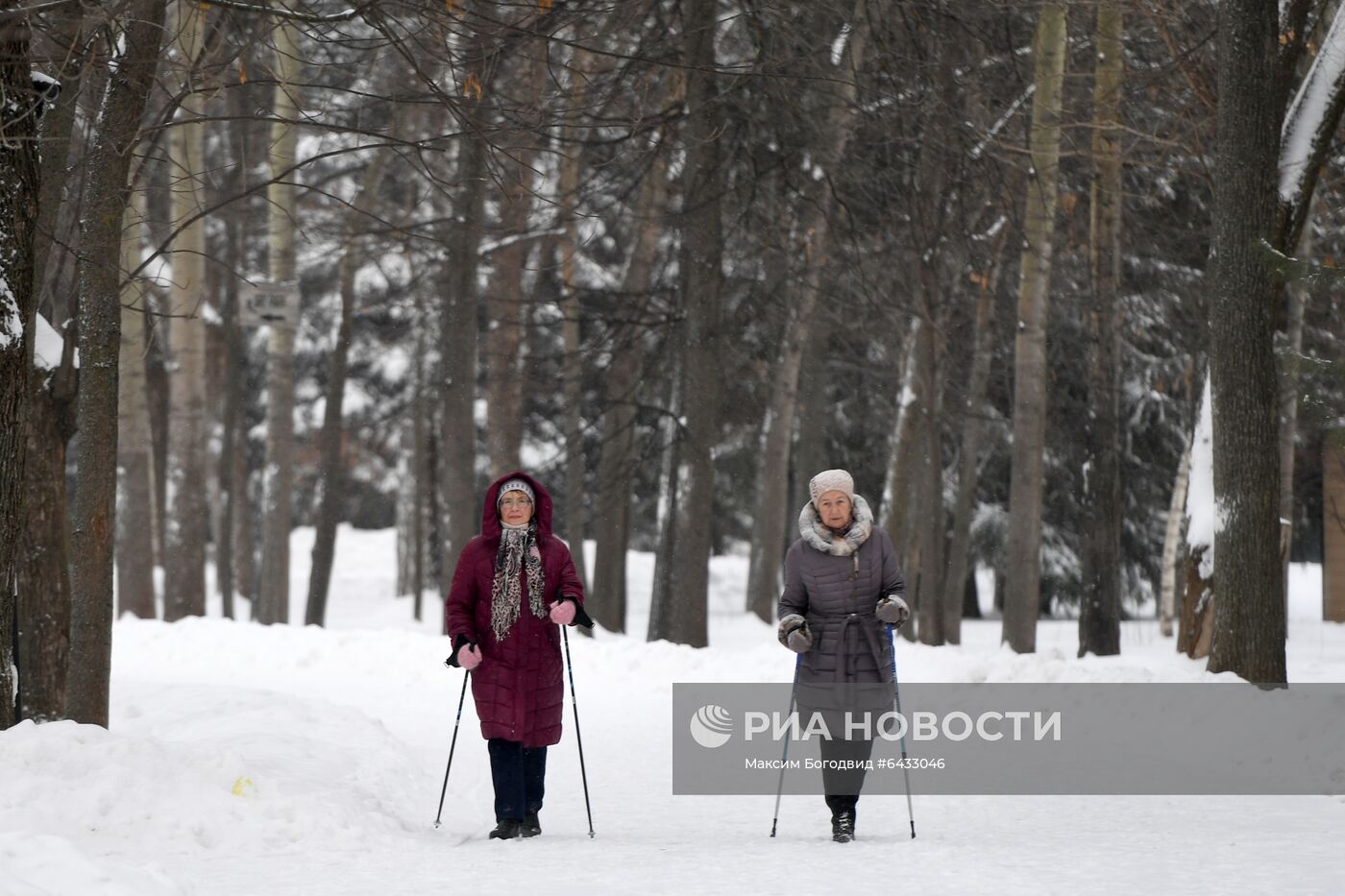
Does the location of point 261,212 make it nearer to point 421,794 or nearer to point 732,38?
point 732,38

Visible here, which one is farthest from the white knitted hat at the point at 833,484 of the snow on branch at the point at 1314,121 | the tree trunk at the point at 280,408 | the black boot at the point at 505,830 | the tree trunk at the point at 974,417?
the tree trunk at the point at 974,417

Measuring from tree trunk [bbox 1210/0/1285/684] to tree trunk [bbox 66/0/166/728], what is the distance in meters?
7.17

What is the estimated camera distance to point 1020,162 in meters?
A: 16.9

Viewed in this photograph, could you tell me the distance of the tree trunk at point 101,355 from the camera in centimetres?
871

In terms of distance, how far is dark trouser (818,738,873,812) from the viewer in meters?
7.66

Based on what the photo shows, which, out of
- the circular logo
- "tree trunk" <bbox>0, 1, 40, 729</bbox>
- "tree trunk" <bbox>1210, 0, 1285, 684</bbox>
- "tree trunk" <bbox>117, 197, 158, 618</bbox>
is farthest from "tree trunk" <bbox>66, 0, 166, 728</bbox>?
"tree trunk" <bbox>117, 197, 158, 618</bbox>

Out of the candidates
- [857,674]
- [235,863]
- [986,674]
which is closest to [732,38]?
[986,674]

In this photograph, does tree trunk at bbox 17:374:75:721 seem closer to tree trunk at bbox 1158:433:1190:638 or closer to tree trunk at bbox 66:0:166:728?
tree trunk at bbox 66:0:166:728

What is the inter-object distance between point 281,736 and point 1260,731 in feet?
20.2

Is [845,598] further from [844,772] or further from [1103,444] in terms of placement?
[1103,444]

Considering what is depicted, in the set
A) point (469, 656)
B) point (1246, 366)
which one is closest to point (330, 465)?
point (1246, 366)

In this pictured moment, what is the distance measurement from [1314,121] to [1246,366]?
2.09m

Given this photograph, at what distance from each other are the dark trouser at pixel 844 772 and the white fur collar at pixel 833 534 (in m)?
0.92

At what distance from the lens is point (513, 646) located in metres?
8.00
